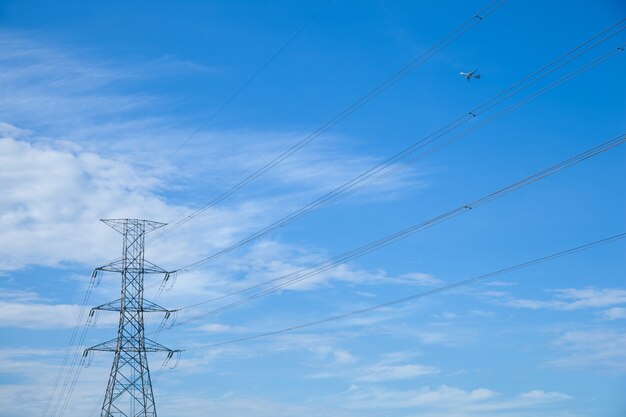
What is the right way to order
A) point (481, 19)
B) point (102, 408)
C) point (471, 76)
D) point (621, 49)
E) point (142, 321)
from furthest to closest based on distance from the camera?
point (142, 321)
point (102, 408)
point (471, 76)
point (481, 19)
point (621, 49)

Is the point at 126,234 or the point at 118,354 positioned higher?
the point at 126,234

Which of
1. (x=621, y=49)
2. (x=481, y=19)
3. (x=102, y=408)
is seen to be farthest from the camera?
(x=102, y=408)

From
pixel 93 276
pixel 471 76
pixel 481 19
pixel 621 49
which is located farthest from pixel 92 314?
pixel 621 49

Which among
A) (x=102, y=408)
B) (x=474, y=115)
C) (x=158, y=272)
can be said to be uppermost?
(x=158, y=272)

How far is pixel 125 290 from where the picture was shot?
64000 mm

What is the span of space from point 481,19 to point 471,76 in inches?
313

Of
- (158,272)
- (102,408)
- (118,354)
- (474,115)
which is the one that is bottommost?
(102,408)

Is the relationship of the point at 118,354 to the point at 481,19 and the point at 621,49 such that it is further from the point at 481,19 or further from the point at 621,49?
the point at 621,49

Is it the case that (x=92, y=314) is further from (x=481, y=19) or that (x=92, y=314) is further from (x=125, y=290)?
(x=481, y=19)

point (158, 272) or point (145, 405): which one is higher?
point (158, 272)

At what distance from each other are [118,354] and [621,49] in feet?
154

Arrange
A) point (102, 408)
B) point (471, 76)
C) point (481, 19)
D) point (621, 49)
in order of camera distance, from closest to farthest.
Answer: point (621, 49) → point (481, 19) → point (471, 76) → point (102, 408)

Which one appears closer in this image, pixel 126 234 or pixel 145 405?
pixel 145 405

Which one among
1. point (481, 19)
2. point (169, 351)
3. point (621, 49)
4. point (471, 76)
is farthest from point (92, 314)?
point (621, 49)
